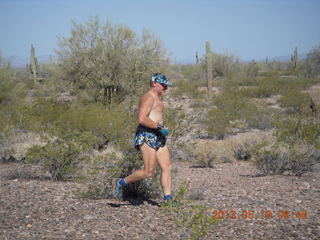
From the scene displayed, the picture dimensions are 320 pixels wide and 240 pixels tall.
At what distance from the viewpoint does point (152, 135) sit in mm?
4980

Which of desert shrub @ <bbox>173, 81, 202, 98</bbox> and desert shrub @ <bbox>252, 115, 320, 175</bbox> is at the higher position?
desert shrub @ <bbox>173, 81, 202, 98</bbox>

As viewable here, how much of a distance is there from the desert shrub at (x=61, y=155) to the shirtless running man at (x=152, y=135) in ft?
6.64

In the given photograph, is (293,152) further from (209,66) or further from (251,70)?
(251,70)

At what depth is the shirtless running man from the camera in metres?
4.91

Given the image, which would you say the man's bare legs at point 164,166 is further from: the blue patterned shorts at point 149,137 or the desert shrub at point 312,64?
the desert shrub at point 312,64

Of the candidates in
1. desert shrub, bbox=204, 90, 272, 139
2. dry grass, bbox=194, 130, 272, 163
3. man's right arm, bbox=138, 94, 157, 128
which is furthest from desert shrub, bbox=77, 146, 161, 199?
desert shrub, bbox=204, 90, 272, 139

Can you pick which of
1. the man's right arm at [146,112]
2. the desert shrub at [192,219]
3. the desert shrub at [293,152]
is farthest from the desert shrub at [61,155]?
the desert shrub at [293,152]

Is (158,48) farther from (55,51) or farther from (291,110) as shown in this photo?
(291,110)

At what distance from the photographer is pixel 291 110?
1811cm

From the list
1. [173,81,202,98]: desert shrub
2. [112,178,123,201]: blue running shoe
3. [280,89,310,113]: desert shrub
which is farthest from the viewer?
[173,81,202,98]: desert shrub

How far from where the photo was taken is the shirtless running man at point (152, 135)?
491 cm

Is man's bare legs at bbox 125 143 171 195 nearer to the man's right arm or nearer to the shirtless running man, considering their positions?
the shirtless running man

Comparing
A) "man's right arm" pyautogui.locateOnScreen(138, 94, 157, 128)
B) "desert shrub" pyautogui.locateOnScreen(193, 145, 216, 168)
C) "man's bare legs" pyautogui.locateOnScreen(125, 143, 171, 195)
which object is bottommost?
"desert shrub" pyautogui.locateOnScreen(193, 145, 216, 168)

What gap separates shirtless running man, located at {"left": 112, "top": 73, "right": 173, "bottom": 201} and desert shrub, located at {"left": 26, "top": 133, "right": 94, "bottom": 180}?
6.64ft
